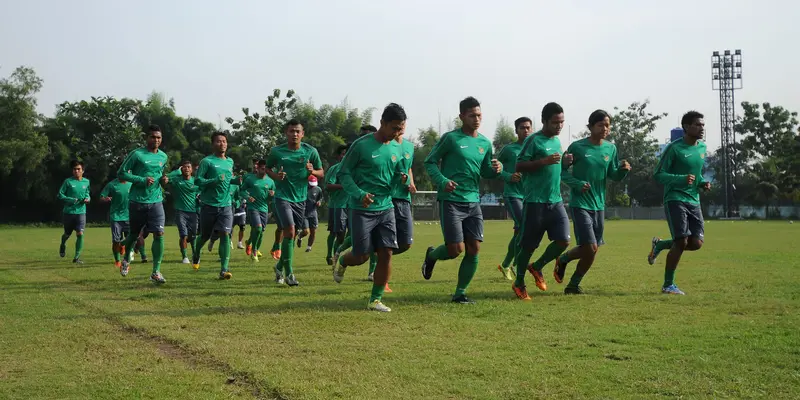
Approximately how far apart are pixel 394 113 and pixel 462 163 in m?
1.15

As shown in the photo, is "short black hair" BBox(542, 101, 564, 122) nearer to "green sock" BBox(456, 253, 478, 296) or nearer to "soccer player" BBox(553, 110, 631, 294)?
"soccer player" BBox(553, 110, 631, 294)

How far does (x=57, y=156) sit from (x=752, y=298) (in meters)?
52.1

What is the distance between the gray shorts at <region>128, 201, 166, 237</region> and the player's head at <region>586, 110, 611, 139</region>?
665 cm

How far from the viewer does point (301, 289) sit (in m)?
10.9

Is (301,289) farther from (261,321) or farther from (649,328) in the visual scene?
(649,328)

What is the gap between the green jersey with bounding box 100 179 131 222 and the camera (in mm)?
16234

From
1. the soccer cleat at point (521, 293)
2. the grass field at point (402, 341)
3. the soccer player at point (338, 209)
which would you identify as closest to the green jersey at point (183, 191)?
the soccer player at point (338, 209)

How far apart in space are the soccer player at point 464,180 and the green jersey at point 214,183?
464 cm

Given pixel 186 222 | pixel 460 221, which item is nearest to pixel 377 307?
pixel 460 221

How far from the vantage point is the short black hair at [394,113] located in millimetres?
8602

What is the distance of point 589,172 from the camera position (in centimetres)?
1027

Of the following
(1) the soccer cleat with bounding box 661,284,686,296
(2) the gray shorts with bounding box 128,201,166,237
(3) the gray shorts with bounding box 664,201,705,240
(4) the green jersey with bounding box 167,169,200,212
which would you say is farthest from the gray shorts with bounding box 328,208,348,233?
(1) the soccer cleat with bounding box 661,284,686,296

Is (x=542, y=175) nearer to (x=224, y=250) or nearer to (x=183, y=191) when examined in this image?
(x=224, y=250)

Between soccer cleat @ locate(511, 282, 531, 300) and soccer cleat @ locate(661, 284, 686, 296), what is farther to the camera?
soccer cleat @ locate(661, 284, 686, 296)
